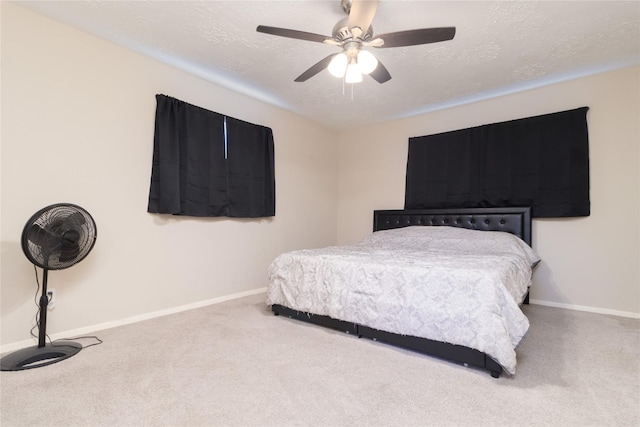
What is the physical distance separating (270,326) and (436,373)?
1.34 metres

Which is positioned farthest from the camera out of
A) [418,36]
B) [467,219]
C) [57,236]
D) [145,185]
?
[467,219]

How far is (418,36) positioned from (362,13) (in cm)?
39

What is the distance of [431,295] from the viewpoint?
6.54 feet

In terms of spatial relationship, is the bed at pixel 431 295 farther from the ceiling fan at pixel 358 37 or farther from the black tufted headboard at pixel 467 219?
the ceiling fan at pixel 358 37

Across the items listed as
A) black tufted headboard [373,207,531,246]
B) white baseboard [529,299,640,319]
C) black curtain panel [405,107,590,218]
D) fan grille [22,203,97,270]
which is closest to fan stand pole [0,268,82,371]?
fan grille [22,203,97,270]

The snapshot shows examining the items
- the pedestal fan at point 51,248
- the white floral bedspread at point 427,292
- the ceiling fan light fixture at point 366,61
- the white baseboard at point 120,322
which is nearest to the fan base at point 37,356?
the pedestal fan at point 51,248

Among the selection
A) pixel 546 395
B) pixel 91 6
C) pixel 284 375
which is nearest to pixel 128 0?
pixel 91 6

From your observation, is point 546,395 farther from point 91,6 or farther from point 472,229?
point 91,6

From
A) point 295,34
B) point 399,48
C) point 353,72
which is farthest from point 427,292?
point 399,48

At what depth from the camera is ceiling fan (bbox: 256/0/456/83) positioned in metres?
1.75

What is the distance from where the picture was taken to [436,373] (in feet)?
5.92

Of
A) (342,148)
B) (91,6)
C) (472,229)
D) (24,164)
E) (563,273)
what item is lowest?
(563,273)

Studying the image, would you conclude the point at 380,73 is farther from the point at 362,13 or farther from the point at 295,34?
the point at 295,34

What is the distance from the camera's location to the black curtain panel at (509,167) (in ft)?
10.3
